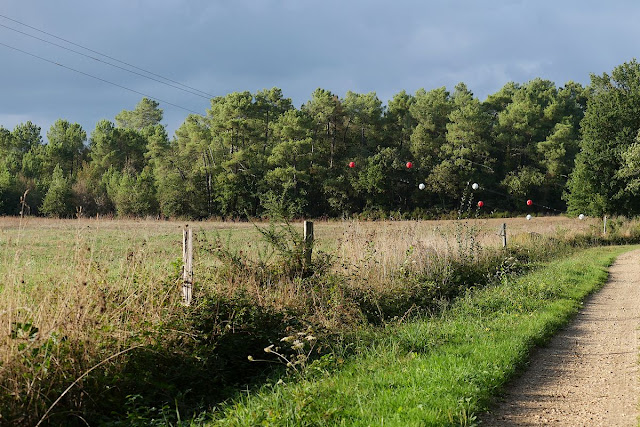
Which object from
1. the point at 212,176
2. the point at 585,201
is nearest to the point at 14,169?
the point at 212,176

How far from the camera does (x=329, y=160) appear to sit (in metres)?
60.5

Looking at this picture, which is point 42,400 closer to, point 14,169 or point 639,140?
point 639,140

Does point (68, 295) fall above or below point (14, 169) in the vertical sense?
below

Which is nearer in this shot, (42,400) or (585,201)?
(42,400)

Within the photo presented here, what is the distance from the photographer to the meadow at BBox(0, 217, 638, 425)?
188 inches

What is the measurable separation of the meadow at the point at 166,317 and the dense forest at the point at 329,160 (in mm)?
38701

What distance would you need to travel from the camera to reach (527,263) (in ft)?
52.2

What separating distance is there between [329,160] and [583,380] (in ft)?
181

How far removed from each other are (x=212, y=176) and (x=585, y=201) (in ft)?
116

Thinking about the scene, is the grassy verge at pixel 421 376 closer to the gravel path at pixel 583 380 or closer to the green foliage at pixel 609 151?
the gravel path at pixel 583 380

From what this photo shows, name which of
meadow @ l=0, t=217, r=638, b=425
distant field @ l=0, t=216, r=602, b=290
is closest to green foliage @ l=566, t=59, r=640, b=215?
distant field @ l=0, t=216, r=602, b=290

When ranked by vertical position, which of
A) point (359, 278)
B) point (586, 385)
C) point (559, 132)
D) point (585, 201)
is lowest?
point (586, 385)

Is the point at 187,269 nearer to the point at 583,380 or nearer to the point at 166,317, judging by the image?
the point at 166,317

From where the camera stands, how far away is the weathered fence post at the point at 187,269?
6.82 m
